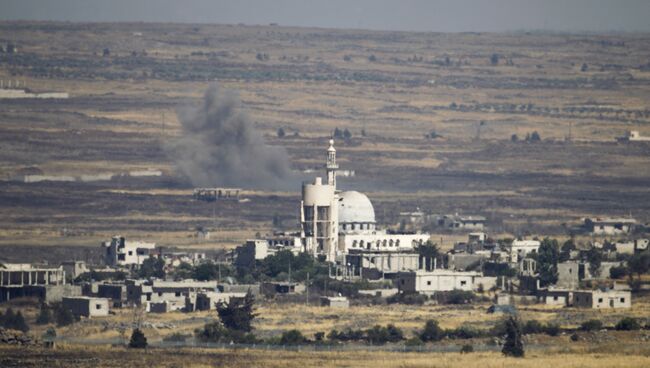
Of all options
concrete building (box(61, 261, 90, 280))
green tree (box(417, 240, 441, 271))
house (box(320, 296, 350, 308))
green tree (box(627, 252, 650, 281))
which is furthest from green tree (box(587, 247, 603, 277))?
concrete building (box(61, 261, 90, 280))

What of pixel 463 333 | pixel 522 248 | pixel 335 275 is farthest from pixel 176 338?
pixel 522 248

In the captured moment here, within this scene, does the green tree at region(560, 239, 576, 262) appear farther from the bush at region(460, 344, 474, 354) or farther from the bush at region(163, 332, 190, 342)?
the bush at region(460, 344, 474, 354)

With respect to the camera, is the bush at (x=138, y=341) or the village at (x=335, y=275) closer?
the bush at (x=138, y=341)

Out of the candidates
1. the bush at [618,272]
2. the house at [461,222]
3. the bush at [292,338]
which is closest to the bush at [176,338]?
the bush at [292,338]

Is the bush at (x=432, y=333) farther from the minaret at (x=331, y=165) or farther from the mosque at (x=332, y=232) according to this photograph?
the minaret at (x=331, y=165)

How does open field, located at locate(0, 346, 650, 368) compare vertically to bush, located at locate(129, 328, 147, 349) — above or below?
below

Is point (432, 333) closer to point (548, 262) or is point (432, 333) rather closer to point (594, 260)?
point (548, 262)
